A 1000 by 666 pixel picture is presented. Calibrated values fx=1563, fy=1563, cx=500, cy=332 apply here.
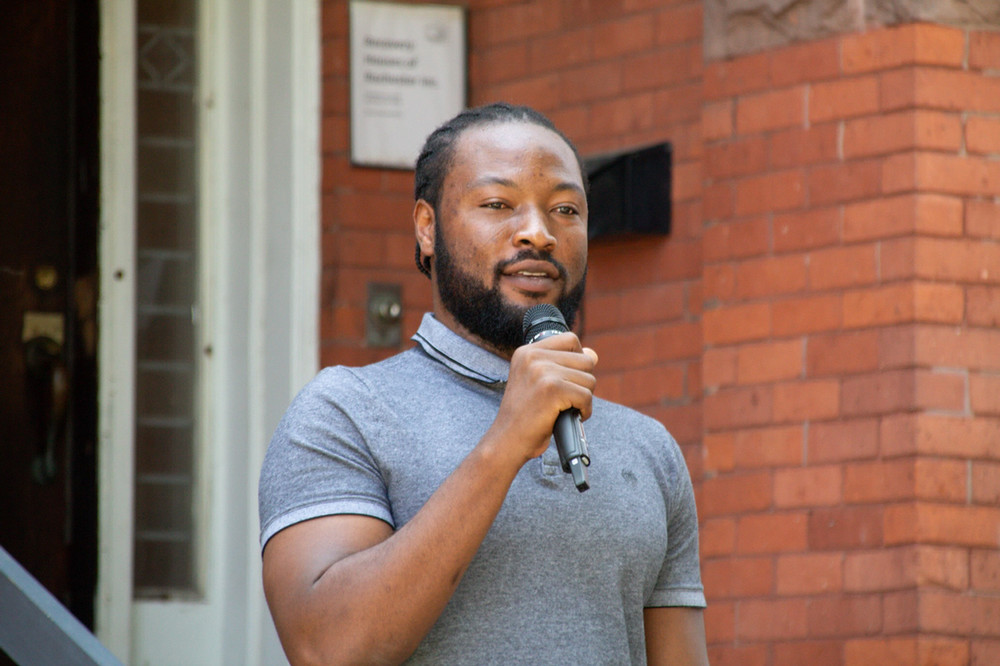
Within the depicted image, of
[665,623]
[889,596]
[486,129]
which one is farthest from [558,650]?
[889,596]

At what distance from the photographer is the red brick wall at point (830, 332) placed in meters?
4.05

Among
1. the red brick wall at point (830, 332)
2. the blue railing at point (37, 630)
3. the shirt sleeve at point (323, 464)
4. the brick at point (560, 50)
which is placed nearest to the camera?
the shirt sleeve at point (323, 464)

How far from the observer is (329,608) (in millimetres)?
2133

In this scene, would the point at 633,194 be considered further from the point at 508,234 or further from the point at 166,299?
the point at 508,234

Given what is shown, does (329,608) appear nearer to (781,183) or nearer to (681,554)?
(681,554)

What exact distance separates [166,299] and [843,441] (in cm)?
219

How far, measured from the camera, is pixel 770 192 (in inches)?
175

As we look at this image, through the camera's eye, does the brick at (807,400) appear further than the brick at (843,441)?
Yes

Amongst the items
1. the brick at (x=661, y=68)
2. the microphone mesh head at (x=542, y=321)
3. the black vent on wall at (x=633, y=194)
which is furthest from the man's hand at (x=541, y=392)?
the brick at (x=661, y=68)

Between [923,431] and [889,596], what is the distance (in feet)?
1.42

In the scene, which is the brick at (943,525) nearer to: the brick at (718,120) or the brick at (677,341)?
the brick at (677,341)

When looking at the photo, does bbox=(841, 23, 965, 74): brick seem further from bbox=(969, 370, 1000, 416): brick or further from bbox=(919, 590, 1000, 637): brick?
bbox=(919, 590, 1000, 637): brick

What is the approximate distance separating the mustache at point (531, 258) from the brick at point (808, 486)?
192 centimetres

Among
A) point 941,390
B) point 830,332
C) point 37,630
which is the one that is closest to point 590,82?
point 830,332
